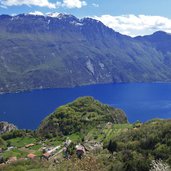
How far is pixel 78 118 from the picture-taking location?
387 feet

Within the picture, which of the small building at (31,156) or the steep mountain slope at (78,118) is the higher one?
the small building at (31,156)

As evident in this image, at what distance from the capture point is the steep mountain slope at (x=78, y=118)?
362ft

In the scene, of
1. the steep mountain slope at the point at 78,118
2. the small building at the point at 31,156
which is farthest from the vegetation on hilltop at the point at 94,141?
the small building at the point at 31,156

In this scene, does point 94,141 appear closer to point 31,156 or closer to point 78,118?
point 31,156

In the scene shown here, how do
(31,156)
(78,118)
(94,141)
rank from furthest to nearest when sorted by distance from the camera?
(78,118)
(94,141)
(31,156)

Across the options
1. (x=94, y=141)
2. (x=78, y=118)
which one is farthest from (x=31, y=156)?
(x=78, y=118)

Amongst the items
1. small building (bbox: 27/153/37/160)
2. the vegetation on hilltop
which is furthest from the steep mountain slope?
small building (bbox: 27/153/37/160)

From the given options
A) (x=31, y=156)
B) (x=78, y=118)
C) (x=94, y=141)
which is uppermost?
(x=94, y=141)

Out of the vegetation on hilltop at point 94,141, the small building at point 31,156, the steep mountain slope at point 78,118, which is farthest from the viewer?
the steep mountain slope at point 78,118

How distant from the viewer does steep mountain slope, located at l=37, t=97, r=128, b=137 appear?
11031 centimetres

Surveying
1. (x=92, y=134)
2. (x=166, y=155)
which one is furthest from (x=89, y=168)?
(x=92, y=134)

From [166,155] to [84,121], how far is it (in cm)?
6114

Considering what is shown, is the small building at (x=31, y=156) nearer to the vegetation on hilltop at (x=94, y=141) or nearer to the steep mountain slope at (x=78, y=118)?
the vegetation on hilltop at (x=94, y=141)

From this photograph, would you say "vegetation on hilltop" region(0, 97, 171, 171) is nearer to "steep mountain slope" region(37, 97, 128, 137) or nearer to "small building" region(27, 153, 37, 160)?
"steep mountain slope" region(37, 97, 128, 137)
